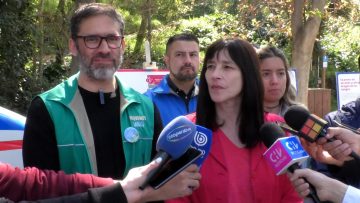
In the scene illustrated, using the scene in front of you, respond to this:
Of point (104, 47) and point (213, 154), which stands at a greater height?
point (104, 47)

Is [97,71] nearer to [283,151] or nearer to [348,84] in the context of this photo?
[283,151]

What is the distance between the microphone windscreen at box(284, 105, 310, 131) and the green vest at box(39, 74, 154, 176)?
787 mm

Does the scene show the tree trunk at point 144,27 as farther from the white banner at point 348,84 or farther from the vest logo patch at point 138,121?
the vest logo patch at point 138,121

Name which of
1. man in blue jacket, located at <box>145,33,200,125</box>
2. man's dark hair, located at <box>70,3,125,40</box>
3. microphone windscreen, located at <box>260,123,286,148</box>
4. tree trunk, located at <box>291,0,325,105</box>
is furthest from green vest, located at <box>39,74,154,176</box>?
tree trunk, located at <box>291,0,325,105</box>

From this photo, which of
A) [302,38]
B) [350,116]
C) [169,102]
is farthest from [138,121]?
[302,38]

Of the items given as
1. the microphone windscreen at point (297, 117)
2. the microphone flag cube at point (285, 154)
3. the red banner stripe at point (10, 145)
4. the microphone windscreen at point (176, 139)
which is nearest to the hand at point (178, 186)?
the microphone windscreen at point (176, 139)

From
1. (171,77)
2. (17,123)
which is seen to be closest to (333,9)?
A: (171,77)

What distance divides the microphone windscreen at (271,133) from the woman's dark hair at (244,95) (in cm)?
29

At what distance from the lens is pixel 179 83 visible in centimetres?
516

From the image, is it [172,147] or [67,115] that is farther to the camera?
[67,115]

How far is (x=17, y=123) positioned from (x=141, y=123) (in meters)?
1.78

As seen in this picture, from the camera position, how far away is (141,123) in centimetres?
283

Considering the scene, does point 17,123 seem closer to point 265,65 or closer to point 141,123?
point 141,123

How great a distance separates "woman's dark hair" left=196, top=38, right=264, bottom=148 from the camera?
295cm
